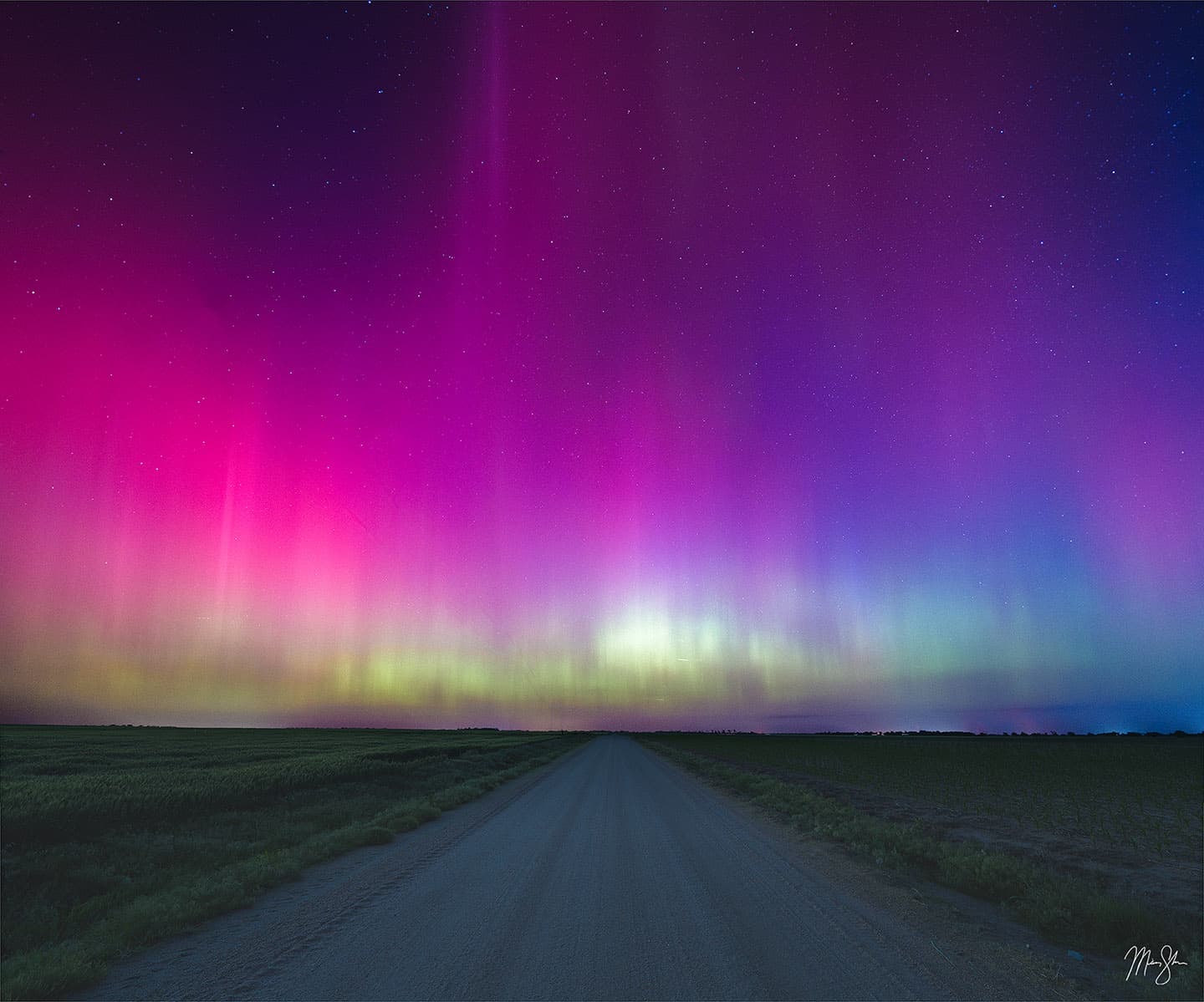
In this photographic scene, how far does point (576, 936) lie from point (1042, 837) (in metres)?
15.0

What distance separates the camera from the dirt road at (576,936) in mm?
5867

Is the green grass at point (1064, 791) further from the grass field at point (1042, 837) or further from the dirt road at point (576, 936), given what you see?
the dirt road at point (576, 936)

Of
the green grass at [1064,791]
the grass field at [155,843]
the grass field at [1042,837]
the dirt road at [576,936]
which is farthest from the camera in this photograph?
the green grass at [1064,791]

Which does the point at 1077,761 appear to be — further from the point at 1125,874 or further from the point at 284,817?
the point at 284,817

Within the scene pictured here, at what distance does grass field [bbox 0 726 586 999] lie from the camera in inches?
303

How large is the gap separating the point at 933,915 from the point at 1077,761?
63.1m

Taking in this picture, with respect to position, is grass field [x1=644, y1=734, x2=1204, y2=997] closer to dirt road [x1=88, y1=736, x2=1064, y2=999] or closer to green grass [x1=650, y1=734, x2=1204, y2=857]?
green grass [x1=650, y1=734, x2=1204, y2=857]

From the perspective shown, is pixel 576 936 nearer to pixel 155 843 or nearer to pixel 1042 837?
pixel 155 843

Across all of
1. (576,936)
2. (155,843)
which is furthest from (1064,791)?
(155,843)

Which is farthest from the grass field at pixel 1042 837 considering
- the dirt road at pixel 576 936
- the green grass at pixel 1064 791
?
the dirt road at pixel 576 936

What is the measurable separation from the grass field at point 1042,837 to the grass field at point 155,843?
1052cm

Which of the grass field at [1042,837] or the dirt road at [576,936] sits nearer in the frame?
the dirt road at [576,936]

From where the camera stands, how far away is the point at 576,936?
23.8ft

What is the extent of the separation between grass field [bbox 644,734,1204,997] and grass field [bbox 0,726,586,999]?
34.5 feet
